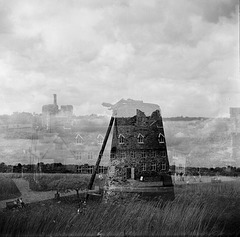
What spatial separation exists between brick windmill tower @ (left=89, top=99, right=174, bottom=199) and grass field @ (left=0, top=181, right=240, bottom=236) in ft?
0.43

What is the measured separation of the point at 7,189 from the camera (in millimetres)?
3619

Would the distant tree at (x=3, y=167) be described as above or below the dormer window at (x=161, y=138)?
below

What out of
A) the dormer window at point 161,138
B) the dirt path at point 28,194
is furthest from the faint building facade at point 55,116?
the dormer window at point 161,138

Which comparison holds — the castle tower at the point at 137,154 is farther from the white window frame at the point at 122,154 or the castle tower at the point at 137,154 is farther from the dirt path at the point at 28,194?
the dirt path at the point at 28,194

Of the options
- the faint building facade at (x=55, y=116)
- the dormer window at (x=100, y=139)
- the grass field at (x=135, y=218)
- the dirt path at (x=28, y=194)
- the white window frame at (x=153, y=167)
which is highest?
the faint building facade at (x=55, y=116)

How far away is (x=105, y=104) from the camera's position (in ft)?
12.4

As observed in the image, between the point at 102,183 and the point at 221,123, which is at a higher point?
the point at 221,123

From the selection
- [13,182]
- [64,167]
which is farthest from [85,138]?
[13,182]

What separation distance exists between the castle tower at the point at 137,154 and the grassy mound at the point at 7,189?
28.4 inches

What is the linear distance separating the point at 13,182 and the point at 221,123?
1.74 m

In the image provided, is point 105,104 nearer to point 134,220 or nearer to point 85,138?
point 85,138

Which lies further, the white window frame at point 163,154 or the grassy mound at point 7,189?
the white window frame at point 163,154

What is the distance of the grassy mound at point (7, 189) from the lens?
359 cm

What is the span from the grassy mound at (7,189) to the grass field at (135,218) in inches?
5.2
